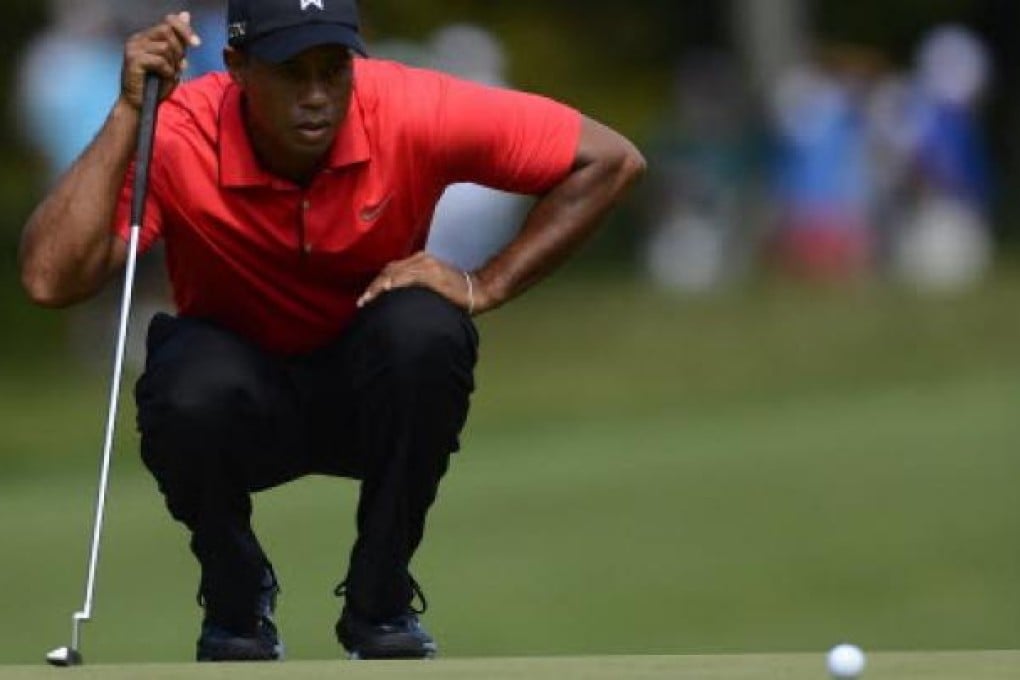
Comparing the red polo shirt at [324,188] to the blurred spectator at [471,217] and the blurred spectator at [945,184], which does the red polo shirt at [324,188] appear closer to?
the blurred spectator at [471,217]

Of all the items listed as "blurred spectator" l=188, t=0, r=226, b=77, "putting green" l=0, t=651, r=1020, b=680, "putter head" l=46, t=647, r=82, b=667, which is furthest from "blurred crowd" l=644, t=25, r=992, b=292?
"putter head" l=46, t=647, r=82, b=667

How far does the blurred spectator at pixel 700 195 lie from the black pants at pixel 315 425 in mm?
15413

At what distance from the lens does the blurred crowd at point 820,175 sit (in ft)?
81.2

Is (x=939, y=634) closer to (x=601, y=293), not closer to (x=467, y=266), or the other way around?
(x=467, y=266)

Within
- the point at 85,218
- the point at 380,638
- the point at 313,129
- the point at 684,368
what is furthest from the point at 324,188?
the point at 684,368

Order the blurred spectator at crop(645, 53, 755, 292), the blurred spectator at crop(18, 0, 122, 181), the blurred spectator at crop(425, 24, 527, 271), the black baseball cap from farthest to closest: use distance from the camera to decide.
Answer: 1. the blurred spectator at crop(645, 53, 755, 292)
2. the blurred spectator at crop(425, 24, 527, 271)
3. the blurred spectator at crop(18, 0, 122, 181)
4. the black baseball cap

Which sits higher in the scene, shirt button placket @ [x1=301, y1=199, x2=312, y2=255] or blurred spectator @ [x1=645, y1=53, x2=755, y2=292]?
blurred spectator @ [x1=645, y1=53, x2=755, y2=292]

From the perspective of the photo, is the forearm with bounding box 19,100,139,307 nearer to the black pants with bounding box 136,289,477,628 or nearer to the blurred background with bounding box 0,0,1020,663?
the black pants with bounding box 136,289,477,628

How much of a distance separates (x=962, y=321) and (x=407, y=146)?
14.1 meters

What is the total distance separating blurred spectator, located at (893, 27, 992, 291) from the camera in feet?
82.4

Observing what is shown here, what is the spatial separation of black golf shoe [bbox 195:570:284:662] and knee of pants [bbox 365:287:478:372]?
813mm

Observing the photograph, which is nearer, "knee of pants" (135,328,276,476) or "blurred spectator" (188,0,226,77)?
"knee of pants" (135,328,276,476)

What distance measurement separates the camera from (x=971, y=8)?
3259 centimetres

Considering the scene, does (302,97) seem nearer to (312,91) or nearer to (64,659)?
(312,91)
